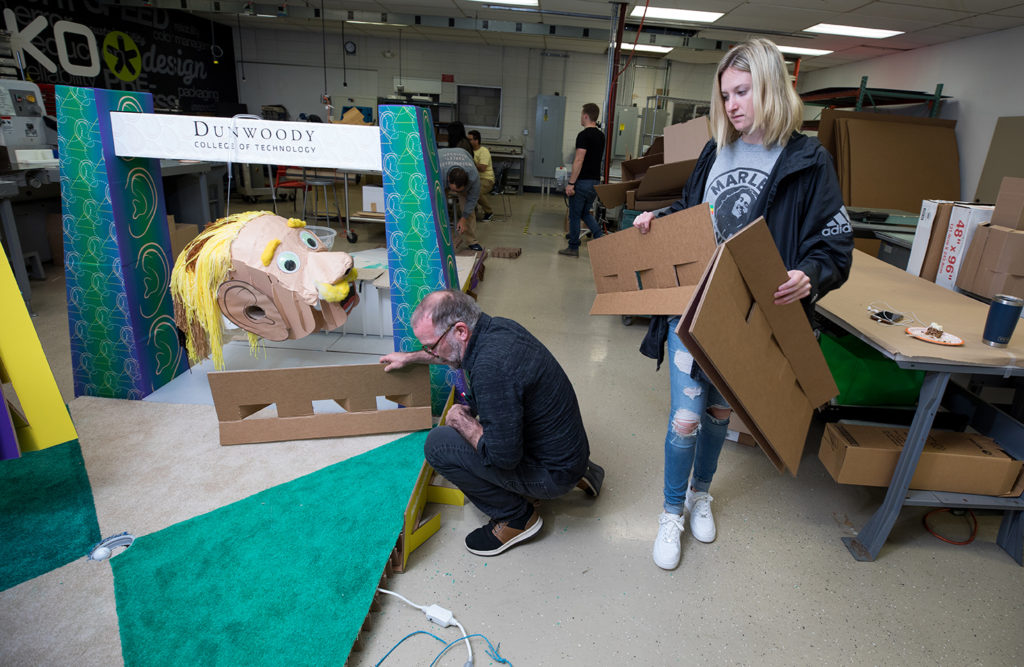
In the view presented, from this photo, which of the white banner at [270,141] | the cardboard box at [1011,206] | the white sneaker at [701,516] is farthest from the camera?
the cardboard box at [1011,206]

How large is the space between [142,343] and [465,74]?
31.9 ft

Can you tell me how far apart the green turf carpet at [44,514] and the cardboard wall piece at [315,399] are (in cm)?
49

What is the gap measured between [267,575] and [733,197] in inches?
68.3

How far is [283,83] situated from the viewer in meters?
10.8

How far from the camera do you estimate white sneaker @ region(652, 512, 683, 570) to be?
1803 millimetres

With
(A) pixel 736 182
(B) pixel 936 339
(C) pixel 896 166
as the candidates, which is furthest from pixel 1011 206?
(C) pixel 896 166

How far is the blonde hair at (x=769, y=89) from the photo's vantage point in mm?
1396

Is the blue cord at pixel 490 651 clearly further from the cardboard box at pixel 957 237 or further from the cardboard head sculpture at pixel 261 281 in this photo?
the cardboard box at pixel 957 237

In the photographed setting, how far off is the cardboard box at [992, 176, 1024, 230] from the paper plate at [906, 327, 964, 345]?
989 mm

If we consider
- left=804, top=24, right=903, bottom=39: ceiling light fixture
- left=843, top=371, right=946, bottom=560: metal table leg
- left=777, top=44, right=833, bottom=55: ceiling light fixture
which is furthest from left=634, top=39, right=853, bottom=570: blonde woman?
left=777, top=44, right=833, bottom=55: ceiling light fixture

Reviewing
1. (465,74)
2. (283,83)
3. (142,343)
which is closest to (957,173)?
(142,343)

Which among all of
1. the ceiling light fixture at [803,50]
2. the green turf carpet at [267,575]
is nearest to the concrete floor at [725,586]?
the green turf carpet at [267,575]

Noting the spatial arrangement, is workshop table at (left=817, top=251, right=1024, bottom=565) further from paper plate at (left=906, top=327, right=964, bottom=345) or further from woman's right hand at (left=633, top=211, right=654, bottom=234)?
woman's right hand at (left=633, top=211, right=654, bottom=234)

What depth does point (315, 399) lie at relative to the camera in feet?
7.21
